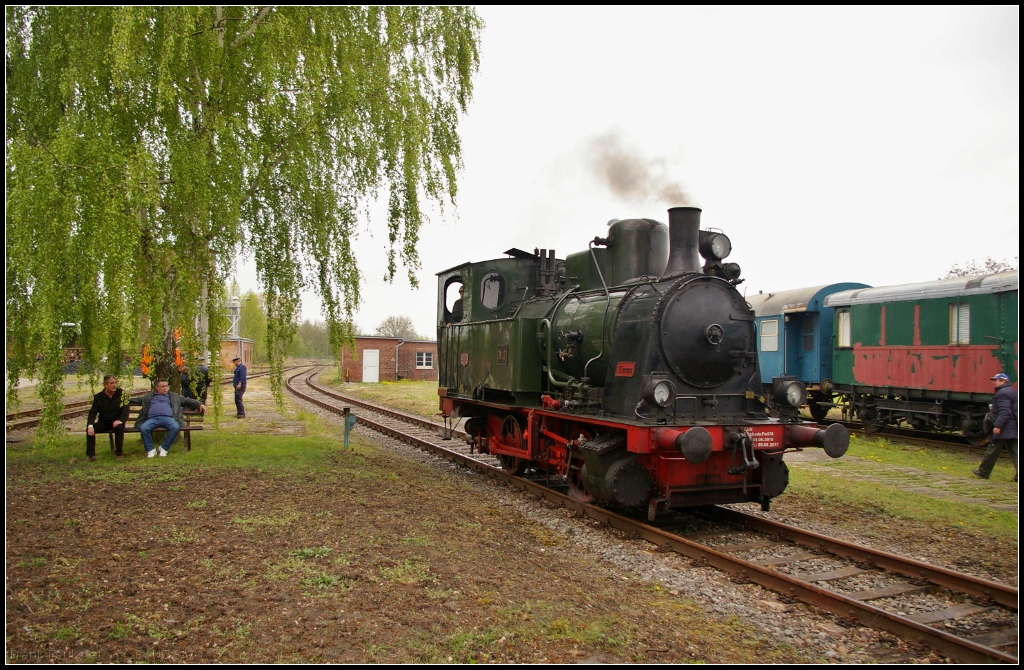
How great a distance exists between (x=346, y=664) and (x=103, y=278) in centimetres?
569

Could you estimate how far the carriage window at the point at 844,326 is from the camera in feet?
48.2

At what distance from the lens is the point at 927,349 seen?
1257cm

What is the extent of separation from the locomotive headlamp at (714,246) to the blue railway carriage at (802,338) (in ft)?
29.3

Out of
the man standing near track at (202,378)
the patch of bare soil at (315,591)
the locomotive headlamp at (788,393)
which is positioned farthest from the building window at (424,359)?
the locomotive headlamp at (788,393)

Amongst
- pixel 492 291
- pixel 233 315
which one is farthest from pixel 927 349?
pixel 233 315

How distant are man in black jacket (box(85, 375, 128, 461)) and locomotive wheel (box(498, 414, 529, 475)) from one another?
577cm

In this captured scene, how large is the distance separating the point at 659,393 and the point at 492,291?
4181 millimetres

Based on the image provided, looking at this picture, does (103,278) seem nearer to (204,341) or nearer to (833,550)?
(204,341)

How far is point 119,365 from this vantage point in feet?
27.8

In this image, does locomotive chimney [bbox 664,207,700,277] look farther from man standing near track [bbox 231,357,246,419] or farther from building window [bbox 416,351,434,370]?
building window [bbox 416,351,434,370]

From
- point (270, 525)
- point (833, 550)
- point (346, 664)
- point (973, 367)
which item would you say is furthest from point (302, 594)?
point (973, 367)

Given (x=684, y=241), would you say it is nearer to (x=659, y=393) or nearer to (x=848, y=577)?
(x=659, y=393)

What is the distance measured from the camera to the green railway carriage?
1144 cm

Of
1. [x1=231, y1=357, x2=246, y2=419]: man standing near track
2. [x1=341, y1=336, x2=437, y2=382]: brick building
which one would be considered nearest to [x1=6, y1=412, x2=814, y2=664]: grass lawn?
[x1=231, y1=357, x2=246, y2=419]: man standing near track
